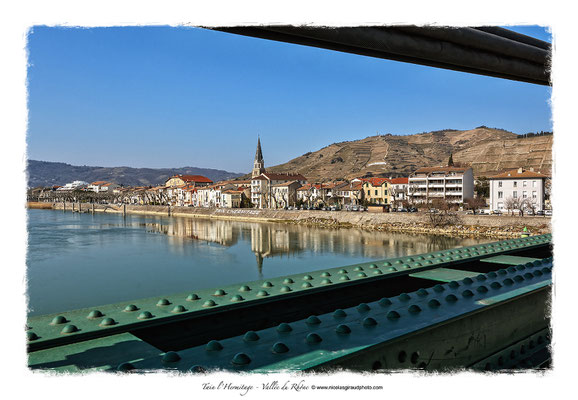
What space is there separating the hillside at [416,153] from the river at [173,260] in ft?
225

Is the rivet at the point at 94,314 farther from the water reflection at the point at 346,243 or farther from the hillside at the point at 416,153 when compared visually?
the hillside at the point at 416,153

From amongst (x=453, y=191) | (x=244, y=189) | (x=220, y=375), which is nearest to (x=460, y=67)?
(x=220, y=375)

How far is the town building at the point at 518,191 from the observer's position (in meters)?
38.3

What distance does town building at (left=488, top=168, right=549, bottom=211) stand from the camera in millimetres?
38312

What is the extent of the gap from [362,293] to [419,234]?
104 ft

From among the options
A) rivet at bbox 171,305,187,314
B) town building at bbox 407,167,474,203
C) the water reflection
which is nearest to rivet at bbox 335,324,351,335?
rivet at bbox 171,305,187,314

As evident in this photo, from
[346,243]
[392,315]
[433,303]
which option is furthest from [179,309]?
[346,243]

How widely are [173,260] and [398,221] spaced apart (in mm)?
24003

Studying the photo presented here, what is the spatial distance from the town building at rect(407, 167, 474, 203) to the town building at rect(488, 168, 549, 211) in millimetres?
5507

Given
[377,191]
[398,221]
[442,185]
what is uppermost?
[442,185]

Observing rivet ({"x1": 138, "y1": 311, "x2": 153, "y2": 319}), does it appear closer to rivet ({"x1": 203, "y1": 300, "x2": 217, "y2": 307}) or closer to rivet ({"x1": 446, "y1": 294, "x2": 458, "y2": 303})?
rivet ({"x1": 203, "y1": 300, "x2": 217, "y2": 307})

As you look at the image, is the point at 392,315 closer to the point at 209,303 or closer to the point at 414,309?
the point at 414,309

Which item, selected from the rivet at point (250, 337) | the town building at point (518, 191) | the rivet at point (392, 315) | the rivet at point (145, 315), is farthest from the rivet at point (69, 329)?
the town building at point (518, 191)

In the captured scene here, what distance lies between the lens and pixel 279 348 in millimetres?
1780
